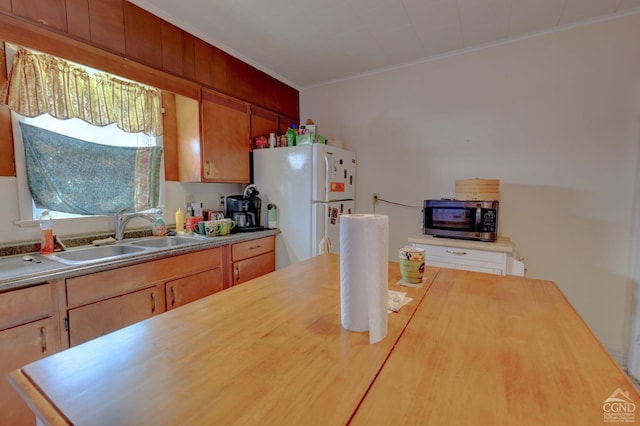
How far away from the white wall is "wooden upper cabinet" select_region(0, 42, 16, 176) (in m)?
2.86

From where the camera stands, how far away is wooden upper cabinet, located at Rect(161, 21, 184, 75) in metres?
2.17

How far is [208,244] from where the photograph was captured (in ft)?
6.95

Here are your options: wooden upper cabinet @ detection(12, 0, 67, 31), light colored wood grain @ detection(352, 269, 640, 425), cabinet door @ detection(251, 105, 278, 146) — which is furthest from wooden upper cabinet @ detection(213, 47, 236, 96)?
light colored wood grain @ detection(352, 269, 640, 425)

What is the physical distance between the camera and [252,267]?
8.32ft

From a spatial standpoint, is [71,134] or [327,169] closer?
[71,134]

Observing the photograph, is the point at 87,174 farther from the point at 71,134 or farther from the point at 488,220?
the point at 488,220

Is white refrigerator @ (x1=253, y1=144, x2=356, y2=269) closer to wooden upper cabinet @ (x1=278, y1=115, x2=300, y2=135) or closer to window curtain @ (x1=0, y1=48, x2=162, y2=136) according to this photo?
wooden upper cabinet @ (x1=278, y1=115, x2=300, y2=135)

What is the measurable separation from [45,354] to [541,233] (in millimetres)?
3299

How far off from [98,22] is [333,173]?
6.39ft

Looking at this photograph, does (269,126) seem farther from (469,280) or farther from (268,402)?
(268,402)

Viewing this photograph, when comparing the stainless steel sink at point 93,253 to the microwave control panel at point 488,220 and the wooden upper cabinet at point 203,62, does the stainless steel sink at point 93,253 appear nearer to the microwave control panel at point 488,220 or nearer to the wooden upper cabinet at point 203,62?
the wooden upper cabinet at point 203,62
